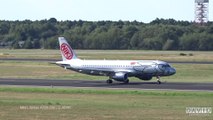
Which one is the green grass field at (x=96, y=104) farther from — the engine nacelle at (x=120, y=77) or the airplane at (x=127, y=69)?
the airplane at (x=127, y=69)

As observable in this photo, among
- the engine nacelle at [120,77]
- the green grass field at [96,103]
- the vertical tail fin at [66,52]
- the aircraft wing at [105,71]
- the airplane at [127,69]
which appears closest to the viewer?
the green grass field at [96,103]

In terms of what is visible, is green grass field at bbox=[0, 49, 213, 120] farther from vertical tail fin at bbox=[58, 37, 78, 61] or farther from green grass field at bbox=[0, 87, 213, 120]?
vertical tail fin at bbox=[58, 37, 78, 61]

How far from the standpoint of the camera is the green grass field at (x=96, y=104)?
150 ft

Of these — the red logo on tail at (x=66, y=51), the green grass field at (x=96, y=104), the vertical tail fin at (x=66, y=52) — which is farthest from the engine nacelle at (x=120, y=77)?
the green grass field at (x=96, y=104)

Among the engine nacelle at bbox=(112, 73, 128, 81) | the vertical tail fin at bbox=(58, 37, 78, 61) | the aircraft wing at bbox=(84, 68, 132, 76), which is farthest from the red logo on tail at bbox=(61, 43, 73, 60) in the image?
the engine nacelle at bbox=(112, 73, 128, 81)

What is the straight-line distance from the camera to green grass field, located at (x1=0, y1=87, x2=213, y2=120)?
45750mm

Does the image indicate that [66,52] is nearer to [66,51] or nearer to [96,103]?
[66,51]

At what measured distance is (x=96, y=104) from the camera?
177 feet

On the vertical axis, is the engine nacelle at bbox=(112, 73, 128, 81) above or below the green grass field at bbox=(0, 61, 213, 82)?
above

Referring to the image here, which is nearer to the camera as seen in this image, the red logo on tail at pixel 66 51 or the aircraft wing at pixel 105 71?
the aircraft wing at pixel 105 71

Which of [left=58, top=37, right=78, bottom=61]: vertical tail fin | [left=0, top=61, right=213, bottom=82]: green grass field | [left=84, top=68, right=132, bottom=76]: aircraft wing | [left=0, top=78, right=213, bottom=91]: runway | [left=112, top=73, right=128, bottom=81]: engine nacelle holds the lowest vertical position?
[left=0, top=61, right=213, bottom=82]: green grass field

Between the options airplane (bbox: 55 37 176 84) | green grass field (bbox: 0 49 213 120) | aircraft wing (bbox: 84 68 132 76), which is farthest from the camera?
aircraft wing (bbox: 84 68 132 76)

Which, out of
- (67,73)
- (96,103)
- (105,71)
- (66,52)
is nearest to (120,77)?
(105,71)

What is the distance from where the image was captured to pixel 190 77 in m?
94.1
